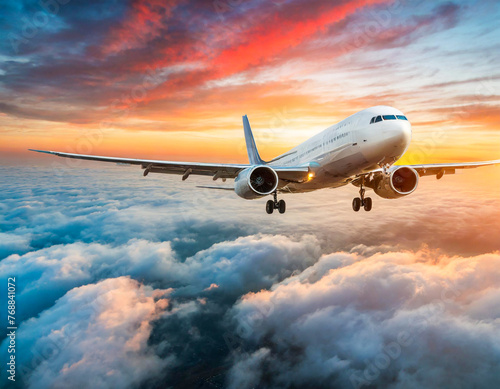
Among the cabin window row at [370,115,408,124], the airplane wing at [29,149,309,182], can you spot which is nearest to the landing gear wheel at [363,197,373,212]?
the airplane wing at [29,149,309,182]

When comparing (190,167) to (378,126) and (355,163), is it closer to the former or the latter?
(355,163)

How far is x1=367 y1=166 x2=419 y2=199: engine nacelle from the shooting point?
2245cm

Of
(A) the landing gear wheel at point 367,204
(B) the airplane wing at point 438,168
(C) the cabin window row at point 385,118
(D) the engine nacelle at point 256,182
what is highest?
(C) the cabin window row at point 385,118

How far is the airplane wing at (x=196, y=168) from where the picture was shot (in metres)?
19.9

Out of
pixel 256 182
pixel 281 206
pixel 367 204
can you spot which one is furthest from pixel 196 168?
pixel 367 204

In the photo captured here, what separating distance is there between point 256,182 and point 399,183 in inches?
440

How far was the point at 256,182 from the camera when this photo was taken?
76.8 feet

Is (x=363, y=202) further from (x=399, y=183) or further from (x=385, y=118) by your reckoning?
(x=385, y=118)

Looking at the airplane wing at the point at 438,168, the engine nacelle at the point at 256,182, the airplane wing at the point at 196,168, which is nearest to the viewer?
the airplane wing at the point at 196,168

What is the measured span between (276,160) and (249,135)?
13022mm

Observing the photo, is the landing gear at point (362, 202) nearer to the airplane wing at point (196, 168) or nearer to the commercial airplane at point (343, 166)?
the commercial airplane at point (343, 166)

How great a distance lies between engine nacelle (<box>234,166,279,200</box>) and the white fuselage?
3490 mm

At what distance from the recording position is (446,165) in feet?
81.8

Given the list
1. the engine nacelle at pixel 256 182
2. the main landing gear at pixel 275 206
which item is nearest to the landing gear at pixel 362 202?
the main landing gear at pixel 275 206
